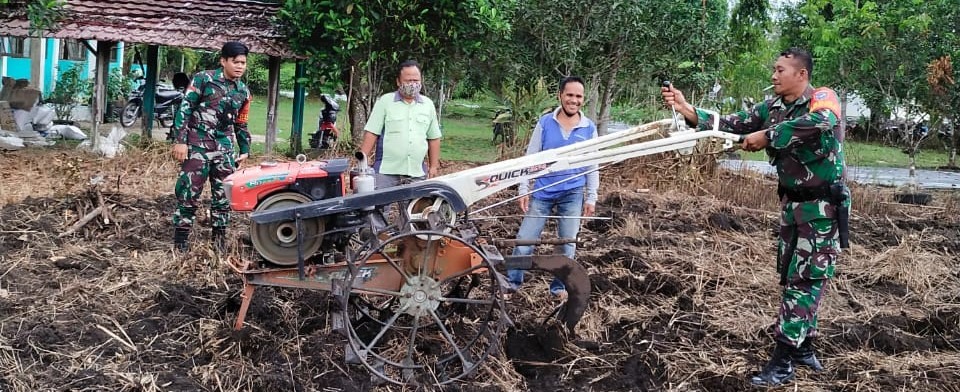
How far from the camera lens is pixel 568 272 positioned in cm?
449

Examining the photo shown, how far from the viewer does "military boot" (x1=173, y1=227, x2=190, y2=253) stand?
632cm

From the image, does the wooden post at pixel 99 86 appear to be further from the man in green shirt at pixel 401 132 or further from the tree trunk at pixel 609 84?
the man in green shirt at pixel 401 132

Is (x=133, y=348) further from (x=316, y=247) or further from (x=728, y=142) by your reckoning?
(x=728, y=142)

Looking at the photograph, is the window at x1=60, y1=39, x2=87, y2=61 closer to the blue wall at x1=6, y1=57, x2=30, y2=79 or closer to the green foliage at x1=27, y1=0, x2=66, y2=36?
the blue wall at x1=6, y1=57, x2=30, y2=79

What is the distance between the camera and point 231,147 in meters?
6.35

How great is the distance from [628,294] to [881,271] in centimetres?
224

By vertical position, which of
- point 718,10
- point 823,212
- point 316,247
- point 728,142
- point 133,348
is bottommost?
point 133,348

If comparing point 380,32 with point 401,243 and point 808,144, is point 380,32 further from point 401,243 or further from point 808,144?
point 808,144

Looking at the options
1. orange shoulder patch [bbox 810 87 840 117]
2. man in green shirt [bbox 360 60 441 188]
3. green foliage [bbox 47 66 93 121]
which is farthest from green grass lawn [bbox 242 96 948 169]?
orange shoulder patch [bbox 810 87 840 117]

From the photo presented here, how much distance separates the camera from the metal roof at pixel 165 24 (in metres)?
11.5

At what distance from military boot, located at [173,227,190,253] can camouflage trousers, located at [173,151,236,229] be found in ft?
0.12

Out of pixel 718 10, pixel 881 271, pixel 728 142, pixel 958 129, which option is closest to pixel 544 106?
pixel 718 10

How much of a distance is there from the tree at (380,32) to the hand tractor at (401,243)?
690cm

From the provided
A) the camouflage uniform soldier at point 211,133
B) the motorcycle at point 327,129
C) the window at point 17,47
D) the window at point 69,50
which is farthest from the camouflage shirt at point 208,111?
the window at point 69,50
